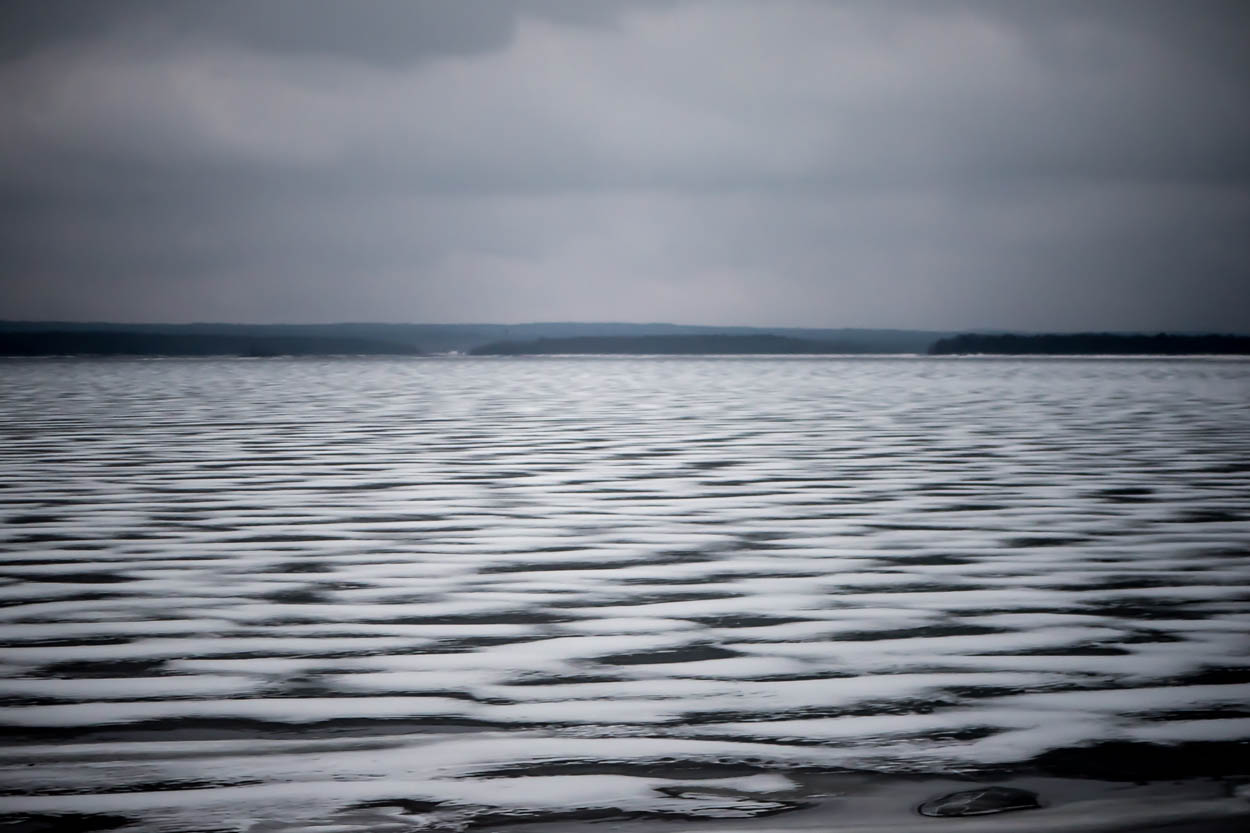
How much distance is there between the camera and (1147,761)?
4258mm

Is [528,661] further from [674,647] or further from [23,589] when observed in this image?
[23,589]

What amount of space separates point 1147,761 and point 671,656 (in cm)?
203

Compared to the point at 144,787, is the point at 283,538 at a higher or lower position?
lower

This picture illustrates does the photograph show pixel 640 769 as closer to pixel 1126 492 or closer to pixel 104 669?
pixel 104 669

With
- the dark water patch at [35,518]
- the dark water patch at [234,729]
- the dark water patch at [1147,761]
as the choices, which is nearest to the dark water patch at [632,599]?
the dark water patch at [234,729]

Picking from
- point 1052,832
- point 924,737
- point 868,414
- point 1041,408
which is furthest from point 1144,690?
point 1041,408

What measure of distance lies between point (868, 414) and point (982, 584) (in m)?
20.8

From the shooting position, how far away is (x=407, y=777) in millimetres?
4078

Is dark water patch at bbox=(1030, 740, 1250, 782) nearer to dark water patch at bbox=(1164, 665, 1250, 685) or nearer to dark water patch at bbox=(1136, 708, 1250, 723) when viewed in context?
dark water patch at bbox=(1136, 708, 1250, 723)

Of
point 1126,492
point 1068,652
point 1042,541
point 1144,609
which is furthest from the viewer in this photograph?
point 1126,492

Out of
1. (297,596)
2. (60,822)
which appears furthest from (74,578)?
(60,822)

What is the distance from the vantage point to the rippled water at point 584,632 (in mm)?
4141

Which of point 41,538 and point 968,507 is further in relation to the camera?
point 968,507

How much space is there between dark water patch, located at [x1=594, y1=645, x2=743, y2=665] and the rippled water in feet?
0.12
